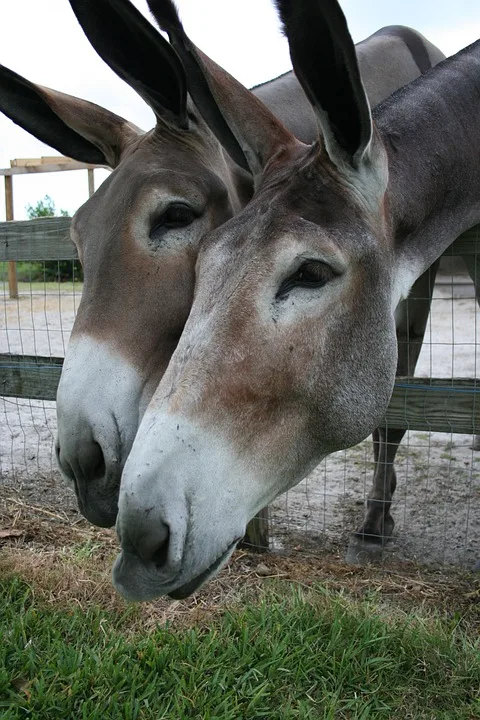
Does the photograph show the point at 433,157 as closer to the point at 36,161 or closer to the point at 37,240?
the point at 37,240

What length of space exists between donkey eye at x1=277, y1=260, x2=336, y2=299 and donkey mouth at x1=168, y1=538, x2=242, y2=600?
0.65 metres

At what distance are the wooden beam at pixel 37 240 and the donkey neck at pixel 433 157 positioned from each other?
2389 millimetres

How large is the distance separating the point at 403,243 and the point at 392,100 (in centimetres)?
66

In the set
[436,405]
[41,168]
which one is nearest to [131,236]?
[436,405]

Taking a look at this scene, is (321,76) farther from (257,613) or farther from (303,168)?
(257,613)

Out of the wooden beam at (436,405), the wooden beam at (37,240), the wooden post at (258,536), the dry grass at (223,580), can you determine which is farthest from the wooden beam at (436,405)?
the wooden beam at (37,240)

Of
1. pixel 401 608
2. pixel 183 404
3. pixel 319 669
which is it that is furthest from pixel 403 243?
pixel 401 608

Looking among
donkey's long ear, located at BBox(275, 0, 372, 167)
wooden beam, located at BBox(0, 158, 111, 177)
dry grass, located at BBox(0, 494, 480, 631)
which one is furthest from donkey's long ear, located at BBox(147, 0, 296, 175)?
wooden beam, located at BBox(0, 158, 111, 177)

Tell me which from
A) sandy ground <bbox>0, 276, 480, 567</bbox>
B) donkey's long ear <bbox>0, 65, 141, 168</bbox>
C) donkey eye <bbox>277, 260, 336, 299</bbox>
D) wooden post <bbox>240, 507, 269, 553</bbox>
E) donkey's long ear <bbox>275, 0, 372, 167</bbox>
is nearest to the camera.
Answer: donkey's long ear <bbox>275, 0, 372, 167</bbox>

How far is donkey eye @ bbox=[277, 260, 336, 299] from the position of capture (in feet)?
5.65

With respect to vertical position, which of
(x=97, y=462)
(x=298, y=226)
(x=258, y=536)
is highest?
(x=298, y=226)

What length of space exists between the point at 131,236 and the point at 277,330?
33.1 inches

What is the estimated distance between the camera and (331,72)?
1.70m

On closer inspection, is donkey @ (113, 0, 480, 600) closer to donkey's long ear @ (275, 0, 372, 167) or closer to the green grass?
donkey's long ear @ (275, 0, 372, 167)
